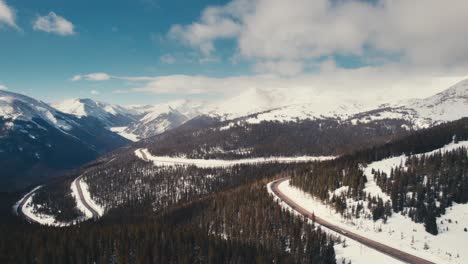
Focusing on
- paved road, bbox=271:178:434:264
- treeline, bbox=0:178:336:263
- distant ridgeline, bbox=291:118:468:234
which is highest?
distant ridgeline, bbox=291:118:468:234

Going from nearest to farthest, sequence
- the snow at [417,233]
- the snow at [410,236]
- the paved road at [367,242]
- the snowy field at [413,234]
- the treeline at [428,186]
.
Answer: the paved road at [367,242]
the snow at [410,236]
the snowy field at [413,234]
the snow at [417,233]
the treeline at [428,186]

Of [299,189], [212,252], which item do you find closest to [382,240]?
[212,252]

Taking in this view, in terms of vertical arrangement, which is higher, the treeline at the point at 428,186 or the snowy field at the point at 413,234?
the treeline at the point at 428,186

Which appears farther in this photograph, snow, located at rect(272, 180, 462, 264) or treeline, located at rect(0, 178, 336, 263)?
treeline, located at rect(0, 178, 336, 263)

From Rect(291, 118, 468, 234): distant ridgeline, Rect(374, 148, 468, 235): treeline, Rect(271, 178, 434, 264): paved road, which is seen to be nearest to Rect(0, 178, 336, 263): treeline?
Rect(271, 178, 434, 264): paved road

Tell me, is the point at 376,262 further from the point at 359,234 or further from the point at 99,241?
the point at 99,241

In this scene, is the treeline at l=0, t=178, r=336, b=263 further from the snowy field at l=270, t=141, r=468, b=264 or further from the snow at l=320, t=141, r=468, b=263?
the snow at l=320, t=141, r=468, b=263

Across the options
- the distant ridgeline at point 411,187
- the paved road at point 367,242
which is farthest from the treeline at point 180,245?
the distant ridgeline at point 411,187

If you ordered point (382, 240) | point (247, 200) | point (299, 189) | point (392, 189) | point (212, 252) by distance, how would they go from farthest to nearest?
point (299, 189)
point (247, 200)
point (392, 189)
point (382, 240)
point (212, 252)

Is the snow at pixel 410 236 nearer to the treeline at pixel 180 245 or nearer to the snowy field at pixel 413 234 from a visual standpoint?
the snowy field at pixel 413 234

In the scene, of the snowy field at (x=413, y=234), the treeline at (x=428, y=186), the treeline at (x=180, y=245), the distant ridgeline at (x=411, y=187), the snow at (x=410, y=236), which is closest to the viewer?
the snow at (x=410, y=236)

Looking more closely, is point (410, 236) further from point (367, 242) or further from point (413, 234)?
point (367, 242)
